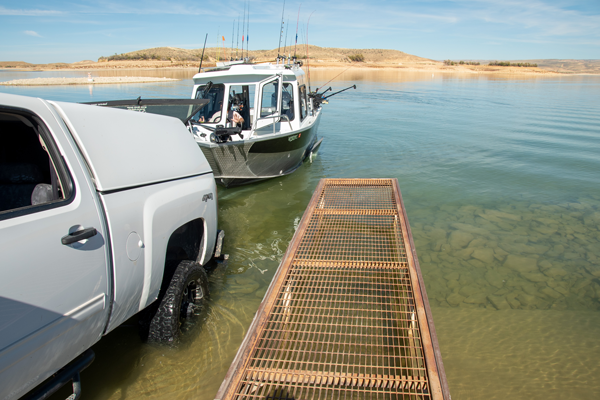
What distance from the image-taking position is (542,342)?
3.75 m

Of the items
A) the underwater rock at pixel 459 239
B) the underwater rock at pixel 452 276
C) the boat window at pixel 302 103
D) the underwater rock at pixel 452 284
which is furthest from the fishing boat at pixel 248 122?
the underwater rock at pixel 452 284

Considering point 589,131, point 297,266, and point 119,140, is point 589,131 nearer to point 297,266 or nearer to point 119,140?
point 297,266

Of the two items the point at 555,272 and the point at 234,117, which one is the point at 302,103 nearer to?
the point at 234,117

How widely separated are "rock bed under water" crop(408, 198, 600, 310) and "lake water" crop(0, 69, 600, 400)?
0.02 meters

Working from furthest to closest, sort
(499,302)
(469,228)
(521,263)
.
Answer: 1. (469,228)
2. (521,263)
3. (499,302)

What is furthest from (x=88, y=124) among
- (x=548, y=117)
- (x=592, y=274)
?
(x=548, y=117)

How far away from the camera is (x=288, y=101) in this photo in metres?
9.95

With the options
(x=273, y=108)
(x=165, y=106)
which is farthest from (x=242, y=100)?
(x=165, y=106)

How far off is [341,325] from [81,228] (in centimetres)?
209

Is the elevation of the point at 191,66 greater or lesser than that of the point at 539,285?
greater

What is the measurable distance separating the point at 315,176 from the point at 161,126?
7.02 meters

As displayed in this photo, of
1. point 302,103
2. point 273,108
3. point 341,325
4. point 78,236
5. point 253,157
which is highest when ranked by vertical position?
point 302,103

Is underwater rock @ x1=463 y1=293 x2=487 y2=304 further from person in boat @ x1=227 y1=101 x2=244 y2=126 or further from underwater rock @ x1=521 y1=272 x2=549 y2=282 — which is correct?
person in boat @ x1=227 y1=101 x2=244 y2=126

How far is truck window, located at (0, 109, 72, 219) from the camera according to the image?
223 cm
